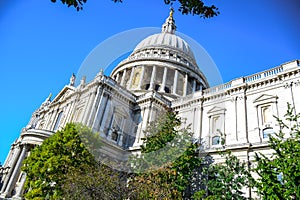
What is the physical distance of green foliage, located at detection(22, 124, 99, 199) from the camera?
15.9 metres

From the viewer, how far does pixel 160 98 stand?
28266 mm

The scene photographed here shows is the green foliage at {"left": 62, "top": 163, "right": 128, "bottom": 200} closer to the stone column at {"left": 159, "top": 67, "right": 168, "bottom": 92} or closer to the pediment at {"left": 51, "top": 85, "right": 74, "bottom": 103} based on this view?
the pediment at {"left": 51, "top": 85, "right": 74, "bottom": 103}

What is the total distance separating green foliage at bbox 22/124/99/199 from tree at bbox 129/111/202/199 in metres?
4.13

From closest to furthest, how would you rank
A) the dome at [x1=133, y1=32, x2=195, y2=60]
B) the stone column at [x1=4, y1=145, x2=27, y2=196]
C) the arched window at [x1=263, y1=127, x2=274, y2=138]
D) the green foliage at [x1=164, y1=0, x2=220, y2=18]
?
the green foliage at [x1=164, y1=0, x2=220, y2=18] → the arched window at [x1=263, y1=127, x2=274, y2=138] → the stone column at [x1=4, y1=145, x2=27, y2=196] → the dome at [x1=133, y1=32, x2=195, y2=60]

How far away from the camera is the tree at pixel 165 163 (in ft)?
48.3

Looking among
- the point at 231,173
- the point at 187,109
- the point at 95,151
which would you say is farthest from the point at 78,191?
the point at 187,109

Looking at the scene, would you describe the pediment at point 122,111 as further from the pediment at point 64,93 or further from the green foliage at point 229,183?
the green foliage at point 229,183

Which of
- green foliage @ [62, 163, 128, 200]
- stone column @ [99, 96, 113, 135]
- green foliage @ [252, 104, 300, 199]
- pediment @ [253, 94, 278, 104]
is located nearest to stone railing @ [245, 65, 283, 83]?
pediment @ [253, 94, 278, 104]

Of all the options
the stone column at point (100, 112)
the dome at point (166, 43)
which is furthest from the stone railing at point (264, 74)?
the dome at point (166, 43)

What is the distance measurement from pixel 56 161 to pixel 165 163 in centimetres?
808

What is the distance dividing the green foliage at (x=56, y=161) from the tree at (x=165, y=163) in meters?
4.13

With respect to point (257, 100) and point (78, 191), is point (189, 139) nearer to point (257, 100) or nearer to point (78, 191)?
point (257, 100)

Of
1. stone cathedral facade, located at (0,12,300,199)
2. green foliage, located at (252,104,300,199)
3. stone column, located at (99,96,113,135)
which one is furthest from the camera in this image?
stone column, located at (99,96,113,135)

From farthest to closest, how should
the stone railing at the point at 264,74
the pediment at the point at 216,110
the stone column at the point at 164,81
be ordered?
the stone column at the point at 164,81 → the pediment at the point at 216,110 → the stone railing at the point at 264,74
